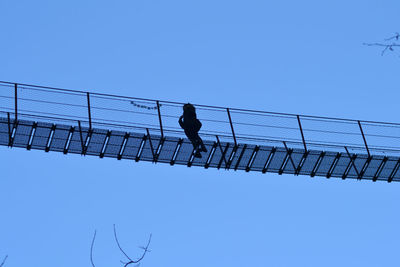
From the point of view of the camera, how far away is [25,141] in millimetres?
16375

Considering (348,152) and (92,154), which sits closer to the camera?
(92,154)

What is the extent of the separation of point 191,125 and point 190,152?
74 cm

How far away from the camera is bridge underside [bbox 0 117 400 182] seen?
1634cm

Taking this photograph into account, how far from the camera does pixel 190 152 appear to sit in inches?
680

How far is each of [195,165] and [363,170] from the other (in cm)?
496

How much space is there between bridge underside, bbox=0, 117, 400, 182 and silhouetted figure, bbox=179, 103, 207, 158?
256 millimetres

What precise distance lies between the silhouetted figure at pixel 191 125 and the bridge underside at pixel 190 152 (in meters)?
0.26

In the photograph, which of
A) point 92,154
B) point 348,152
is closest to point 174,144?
point 92,154

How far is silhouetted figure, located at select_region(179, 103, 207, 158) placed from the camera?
17.1 meters

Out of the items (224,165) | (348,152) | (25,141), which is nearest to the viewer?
(25,141)

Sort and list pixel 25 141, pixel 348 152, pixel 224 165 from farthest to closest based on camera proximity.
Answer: pixel 348 152
pixel 224 165
pixel 25 141

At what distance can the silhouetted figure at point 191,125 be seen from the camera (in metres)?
17.1

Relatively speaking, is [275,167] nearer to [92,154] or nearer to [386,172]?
[386,172]

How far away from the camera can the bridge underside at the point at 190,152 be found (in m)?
16.3
